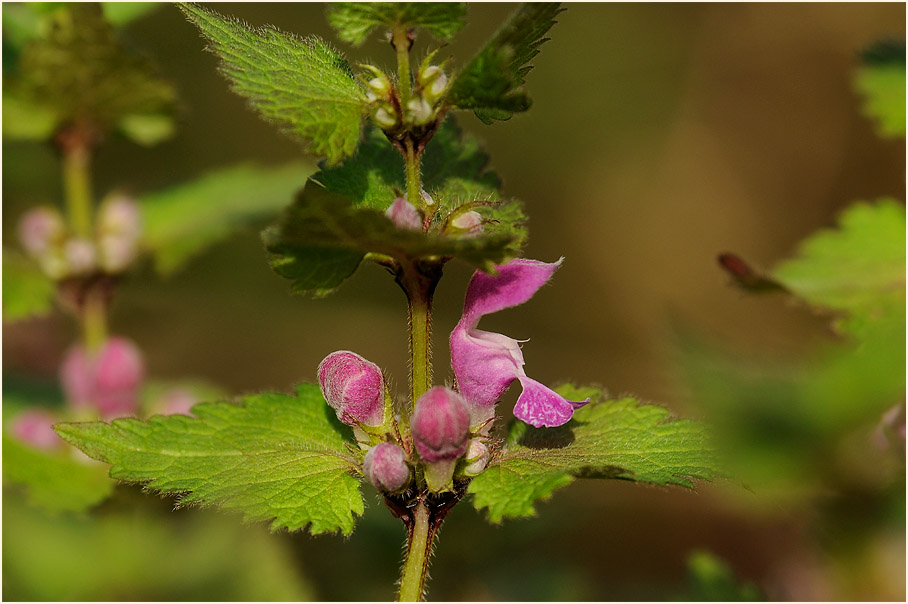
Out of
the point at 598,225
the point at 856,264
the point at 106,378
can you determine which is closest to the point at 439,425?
the point at 856,264

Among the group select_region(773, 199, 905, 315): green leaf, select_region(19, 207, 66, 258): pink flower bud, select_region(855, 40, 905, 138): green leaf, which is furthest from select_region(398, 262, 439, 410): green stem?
select_region(19, 207, 66, 258): pink flower bud

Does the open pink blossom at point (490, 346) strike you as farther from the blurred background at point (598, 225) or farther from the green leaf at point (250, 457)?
the blurred background at point (598, 225)

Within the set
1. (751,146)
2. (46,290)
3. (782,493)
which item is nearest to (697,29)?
(751,146)

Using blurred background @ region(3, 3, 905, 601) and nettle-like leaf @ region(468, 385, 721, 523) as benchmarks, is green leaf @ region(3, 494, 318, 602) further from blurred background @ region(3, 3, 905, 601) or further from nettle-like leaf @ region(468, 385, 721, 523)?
nettle-like leaf @ region(468, 385, 721, 523)

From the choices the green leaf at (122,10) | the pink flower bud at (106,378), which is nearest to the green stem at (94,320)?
the pink flower bud at (106,378)

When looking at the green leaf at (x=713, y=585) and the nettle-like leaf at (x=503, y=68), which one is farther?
the green leaf at (x=713, y=585)

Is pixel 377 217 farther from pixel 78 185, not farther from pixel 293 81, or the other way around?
pixel 78 185
